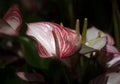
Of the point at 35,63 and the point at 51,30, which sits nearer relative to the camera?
the point at 51,30

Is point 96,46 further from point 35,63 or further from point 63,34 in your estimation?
point 35,63

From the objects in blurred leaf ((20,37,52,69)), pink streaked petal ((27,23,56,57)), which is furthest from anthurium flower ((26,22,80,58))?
blurred leaf ((20,37,52,69))

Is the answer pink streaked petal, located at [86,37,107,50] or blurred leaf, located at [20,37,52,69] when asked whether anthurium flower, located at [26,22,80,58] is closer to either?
pink streaked petal, located at [86,37,107,50]

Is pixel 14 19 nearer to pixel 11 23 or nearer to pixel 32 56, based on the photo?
pixel 11 23

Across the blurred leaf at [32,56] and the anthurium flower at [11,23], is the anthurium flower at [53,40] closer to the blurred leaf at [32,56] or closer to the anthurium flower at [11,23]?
the anthurium flower at [11,23]

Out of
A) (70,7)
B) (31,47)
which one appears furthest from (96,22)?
(31,47)
